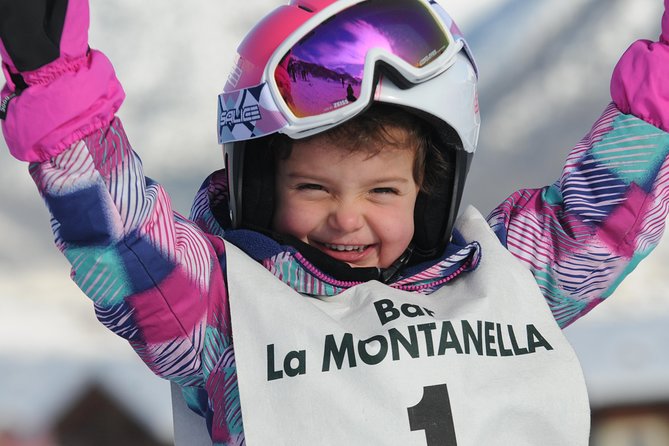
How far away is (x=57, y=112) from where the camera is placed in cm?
149

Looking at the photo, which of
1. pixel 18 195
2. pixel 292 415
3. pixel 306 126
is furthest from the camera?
pixel 18 195

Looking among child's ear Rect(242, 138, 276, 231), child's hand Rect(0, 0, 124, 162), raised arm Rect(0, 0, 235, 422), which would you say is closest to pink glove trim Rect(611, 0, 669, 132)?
child's ear Rect(242, 138, 276, 231)

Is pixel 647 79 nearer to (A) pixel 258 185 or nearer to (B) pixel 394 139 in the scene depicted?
(B) pixel 394 139

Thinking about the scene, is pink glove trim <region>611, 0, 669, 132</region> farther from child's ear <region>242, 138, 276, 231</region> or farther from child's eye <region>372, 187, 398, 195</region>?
child's ear <region>242, 138, 276, 231</region>

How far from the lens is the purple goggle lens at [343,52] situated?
1956 mm

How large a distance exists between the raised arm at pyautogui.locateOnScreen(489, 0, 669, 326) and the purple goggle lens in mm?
440

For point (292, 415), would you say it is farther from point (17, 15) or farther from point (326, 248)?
point (17, 15)

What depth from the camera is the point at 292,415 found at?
1.82 metres

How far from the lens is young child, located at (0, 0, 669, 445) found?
65.1 inches

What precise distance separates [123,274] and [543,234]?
977 millimetres

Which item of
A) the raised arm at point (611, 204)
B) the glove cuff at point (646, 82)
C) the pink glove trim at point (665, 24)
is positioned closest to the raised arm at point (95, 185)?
the raised arm at point (611, 204)

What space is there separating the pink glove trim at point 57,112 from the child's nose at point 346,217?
578mm

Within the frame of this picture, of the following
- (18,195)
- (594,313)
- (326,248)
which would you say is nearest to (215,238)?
(326,248)

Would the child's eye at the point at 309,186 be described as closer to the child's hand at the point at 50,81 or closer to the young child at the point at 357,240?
the young child at the point at 357,240
